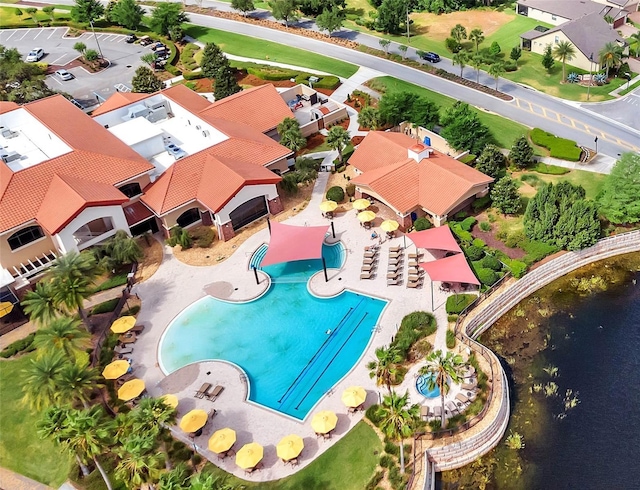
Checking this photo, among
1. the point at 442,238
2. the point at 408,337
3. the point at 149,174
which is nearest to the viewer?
the point at 408,337

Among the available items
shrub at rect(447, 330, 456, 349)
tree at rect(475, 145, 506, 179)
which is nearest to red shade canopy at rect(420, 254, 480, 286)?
shrub at rect(447, 330, 456, 349)

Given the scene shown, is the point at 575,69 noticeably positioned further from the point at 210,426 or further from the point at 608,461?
the point at 210,426

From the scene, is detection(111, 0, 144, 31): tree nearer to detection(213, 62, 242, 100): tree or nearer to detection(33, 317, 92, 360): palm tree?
detection(213, 62, 242, 100): tree

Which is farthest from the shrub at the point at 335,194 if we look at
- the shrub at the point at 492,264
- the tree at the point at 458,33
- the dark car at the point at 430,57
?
the tree at the point at 458,33

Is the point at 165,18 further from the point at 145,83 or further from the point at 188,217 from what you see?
the point at 188,217

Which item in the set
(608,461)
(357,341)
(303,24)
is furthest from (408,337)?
(303,24)

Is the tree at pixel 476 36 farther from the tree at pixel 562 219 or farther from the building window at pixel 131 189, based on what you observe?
the building window at pixel 131 189

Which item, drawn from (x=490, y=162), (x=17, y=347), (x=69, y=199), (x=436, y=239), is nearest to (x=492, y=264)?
(x=436, y=239)
